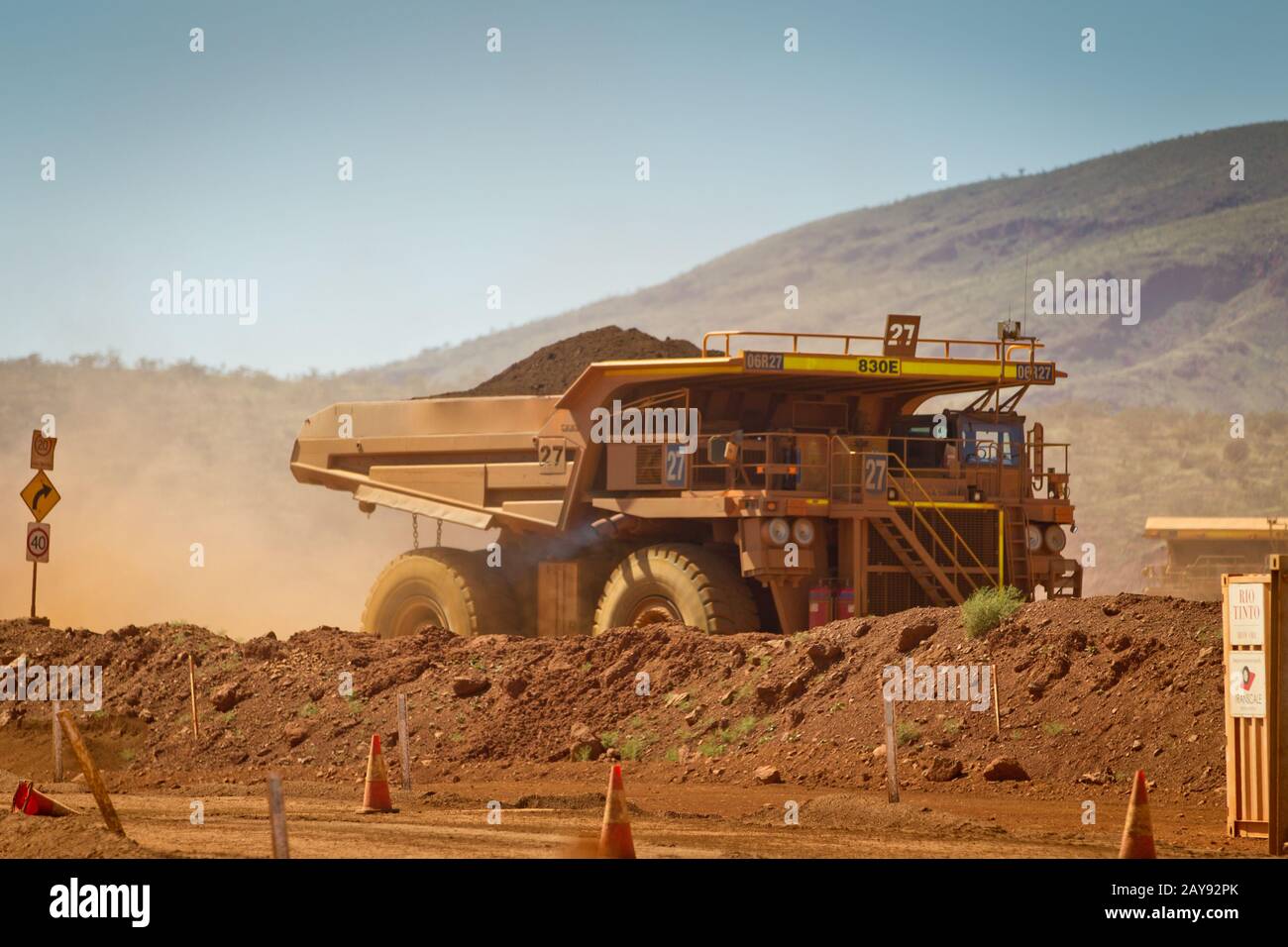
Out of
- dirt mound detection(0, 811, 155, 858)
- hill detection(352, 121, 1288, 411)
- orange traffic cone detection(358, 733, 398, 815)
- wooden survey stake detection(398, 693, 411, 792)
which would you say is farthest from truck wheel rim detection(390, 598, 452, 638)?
hill detection(352, 121, 1288, 411)

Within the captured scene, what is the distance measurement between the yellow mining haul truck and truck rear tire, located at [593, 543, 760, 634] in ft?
0.08

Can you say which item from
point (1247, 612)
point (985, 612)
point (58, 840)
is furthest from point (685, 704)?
point (58, 840)

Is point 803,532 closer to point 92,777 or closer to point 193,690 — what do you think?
point 193,690

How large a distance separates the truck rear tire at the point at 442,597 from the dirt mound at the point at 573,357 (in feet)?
7.67

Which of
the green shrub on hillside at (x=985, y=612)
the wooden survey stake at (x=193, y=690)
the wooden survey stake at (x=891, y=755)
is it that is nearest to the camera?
the wooden survey stake at (x=891, y=755)

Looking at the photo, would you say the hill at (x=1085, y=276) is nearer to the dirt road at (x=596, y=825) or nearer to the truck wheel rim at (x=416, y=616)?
the truck wheel rim at (x=416, y=616)

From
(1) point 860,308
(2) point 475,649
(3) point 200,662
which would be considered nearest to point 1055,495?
(2) point 475,649

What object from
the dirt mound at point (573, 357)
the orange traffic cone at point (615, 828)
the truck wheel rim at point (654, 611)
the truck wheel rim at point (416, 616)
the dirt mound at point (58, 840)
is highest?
the dirt mound at point (573, 357)

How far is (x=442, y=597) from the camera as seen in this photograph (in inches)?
1084

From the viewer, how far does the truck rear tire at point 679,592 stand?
77.9ft

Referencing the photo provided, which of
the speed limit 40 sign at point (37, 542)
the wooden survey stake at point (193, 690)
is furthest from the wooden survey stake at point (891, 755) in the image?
the speed limit 40 sign at point (37, 542)

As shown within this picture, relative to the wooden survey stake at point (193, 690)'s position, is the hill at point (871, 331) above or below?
above

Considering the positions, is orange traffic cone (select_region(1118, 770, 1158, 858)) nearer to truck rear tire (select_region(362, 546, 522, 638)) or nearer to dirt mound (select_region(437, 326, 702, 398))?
dirt mound (select_region(437, 326, 702, 398))
